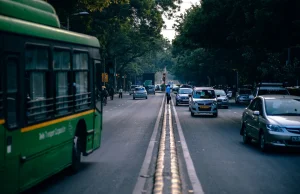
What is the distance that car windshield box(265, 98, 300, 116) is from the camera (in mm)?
15766

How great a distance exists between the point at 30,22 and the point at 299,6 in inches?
735

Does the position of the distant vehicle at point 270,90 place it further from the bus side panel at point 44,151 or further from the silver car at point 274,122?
the bus side panel at point 44,151

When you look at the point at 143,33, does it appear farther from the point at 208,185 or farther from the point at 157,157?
the point at 208,185

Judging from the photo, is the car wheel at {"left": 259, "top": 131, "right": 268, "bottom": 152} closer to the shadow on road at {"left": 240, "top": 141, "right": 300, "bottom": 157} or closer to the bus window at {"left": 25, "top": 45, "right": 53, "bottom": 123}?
the shadow on road at {"left": 240, "top": 141, "right": 300, "bottom": 157}

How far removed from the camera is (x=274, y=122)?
1494 cm

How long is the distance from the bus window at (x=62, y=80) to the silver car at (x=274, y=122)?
6220 millimetres

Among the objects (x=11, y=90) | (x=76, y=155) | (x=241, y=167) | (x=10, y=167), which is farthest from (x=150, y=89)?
(x=10, y=167)

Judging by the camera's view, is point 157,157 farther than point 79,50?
Yes

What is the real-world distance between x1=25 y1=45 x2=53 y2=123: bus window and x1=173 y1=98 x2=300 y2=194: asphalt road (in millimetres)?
2987

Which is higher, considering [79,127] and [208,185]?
[79,127]

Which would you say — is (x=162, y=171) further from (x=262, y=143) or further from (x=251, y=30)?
(x=251, y=30)

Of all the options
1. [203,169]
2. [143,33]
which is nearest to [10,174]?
[203,169]

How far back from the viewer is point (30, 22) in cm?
A: 879

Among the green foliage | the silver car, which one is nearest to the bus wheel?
the silver car
